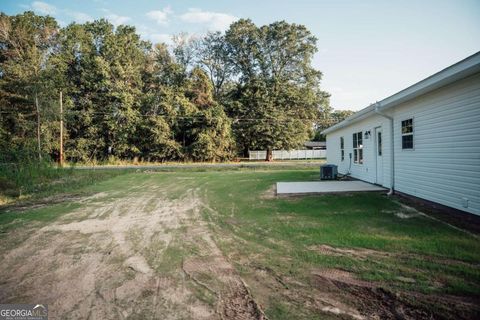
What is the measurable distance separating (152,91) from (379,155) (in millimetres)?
27000

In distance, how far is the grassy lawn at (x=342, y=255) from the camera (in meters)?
2.49

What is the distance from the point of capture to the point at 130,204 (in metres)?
Result: 7.54

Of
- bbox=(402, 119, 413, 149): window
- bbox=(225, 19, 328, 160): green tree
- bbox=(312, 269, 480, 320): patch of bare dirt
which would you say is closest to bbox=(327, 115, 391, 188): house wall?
bbox=(402, 119, 413, 149): window

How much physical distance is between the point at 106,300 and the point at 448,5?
439 inches

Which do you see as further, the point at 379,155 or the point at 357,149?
the point at 357,149

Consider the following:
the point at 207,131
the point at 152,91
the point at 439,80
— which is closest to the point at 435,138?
the point at 439,80

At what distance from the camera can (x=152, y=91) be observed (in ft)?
98.1

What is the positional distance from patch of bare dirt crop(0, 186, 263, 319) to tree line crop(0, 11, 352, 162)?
2085cm

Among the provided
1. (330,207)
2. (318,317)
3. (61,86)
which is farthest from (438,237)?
(61,86)

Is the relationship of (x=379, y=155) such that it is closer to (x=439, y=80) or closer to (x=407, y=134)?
(x=407, y=134)

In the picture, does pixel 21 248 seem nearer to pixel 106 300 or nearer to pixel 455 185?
pixel 106 300

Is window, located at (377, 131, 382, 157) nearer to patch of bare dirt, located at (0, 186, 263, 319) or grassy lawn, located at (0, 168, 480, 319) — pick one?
grassy lawn, located at (0, 168, 480, 319)

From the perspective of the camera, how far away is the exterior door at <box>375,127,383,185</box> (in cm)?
900

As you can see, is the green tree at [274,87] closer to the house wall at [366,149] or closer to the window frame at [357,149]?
the house wall at [366,149]
